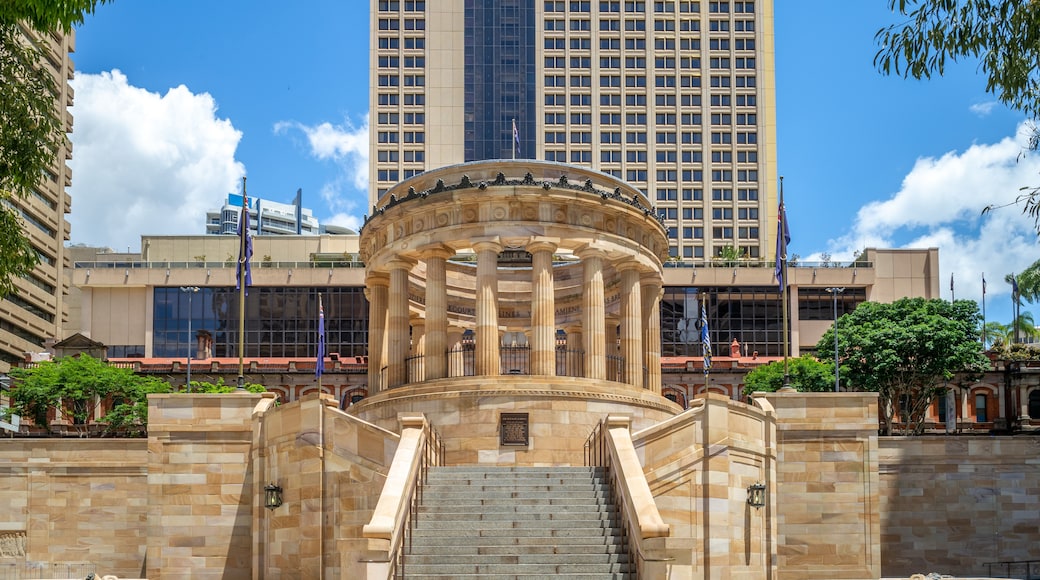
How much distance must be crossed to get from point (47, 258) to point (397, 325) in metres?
71.0

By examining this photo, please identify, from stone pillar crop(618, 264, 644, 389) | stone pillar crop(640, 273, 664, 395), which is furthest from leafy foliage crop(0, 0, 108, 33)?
stone pillar crop(640, 273, 664, 395)

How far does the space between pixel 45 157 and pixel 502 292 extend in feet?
91.3

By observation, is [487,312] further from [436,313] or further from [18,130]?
[18,130]

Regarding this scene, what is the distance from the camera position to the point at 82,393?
7306cm

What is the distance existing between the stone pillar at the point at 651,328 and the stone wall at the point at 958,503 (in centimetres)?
813

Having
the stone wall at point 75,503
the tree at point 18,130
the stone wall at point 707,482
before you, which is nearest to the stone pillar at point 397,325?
the stone wall at point 75,503

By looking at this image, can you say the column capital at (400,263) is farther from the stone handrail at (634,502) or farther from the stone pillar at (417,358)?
the stone handrail at (634,502)

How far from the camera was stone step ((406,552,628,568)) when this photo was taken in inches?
1018

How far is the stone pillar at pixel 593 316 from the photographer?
38.1 meters

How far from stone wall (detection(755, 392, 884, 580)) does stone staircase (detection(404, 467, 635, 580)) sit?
8332 mm

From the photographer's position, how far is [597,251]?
3897 centimetres

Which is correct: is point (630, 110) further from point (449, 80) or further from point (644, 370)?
point (644, 370)

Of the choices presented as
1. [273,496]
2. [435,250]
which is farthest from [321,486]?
[435,250]

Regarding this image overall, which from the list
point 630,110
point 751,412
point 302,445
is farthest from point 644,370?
point 630,110
